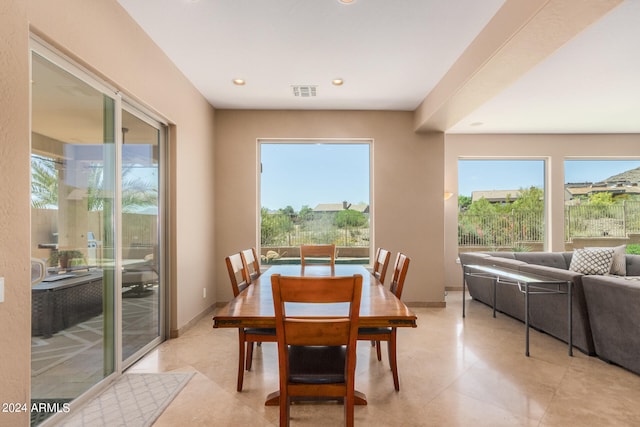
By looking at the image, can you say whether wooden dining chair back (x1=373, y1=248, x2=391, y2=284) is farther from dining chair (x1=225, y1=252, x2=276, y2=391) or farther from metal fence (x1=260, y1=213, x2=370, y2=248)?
metal fence (x1=260, y1=213, x2=370, y2=248)

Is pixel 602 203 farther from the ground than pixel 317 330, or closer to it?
farther from the ground

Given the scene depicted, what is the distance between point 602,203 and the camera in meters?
5.89

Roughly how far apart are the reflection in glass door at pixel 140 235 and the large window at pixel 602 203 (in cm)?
663

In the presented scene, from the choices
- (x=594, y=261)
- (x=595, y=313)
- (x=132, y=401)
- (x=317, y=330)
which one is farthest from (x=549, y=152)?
(x=132, y=401)

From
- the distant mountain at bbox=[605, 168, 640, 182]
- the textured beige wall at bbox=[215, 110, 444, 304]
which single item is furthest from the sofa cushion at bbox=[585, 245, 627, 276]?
the distant mountain at bbox=[605, 168, 640, 182]

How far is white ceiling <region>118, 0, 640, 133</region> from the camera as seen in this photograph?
2.45 m

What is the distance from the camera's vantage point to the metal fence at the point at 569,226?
5836mm

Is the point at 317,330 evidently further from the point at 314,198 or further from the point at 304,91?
the point at 314,198

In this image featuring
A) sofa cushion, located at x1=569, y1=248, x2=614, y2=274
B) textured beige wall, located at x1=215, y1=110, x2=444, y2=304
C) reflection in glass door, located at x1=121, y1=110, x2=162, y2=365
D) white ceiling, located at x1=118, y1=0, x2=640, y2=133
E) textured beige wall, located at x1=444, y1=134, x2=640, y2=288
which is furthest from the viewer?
textured beige wall, located at x1=444, y1=134, x2=640, y2=288

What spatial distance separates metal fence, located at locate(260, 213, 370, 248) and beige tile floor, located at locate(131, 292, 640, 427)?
172cm

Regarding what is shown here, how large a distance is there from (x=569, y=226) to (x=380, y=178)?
387 centimetres

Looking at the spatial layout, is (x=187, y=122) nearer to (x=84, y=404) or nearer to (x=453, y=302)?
(x=84, y=404)

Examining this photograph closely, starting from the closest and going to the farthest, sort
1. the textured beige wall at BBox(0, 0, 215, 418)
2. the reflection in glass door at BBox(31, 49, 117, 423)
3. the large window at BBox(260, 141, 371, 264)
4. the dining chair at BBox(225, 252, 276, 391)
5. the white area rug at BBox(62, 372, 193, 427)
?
the textured beige wall at BBox(0, 0, 215, 418) → the reflection in glass door at BBox(31, 49, 117, 423) → the white area rug at BBox(62, 372, 193, 427) → the dining chair at BBox(225, 252, 276, 391) → the large window at BBox(260, 141, 371, 264)

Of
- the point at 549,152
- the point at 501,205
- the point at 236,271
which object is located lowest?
the point at 236,271
